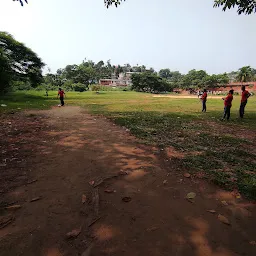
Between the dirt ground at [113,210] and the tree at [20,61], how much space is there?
2397cm

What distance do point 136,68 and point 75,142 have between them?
139266 millimetres

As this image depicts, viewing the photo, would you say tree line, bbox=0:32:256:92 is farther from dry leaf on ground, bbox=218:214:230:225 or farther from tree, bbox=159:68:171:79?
tree, bbox=159:68:171:79

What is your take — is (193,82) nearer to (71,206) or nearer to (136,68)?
(136,68)

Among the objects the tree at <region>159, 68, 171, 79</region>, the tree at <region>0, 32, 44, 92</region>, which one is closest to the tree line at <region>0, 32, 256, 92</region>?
the tree at <region>0, 32, 44, 92</region>

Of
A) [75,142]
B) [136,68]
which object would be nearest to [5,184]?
[75,142]

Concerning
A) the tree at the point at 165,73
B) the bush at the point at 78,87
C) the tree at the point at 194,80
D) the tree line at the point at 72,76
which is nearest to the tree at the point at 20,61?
the tree line at the point at 72,76

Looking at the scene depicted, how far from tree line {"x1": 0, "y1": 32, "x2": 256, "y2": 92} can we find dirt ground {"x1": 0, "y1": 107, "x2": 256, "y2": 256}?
864 inches

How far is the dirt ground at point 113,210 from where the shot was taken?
8.04 feet

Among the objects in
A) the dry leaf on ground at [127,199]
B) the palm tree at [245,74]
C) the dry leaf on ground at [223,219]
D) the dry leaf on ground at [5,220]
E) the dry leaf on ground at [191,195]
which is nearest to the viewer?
the dry leaf on ground at [5,220]

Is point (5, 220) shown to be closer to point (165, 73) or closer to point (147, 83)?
point (147, 83)

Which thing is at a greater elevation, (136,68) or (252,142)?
(136,68)

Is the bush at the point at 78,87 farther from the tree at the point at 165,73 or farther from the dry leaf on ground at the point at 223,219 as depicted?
the tree at the point at 165,73

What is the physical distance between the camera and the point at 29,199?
3346mm

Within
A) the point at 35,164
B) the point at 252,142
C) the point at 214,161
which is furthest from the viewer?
the point at 252,142
